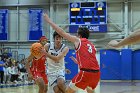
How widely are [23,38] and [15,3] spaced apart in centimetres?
308

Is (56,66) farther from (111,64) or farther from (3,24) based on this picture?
(3,24)

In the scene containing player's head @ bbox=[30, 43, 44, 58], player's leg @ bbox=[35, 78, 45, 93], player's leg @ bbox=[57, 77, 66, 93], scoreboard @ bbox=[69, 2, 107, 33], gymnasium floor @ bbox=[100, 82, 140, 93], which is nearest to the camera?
player's leg @ bbox=[57, 77, 66, 93]

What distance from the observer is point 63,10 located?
26.9 m

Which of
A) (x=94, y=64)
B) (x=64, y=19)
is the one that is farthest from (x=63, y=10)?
(x=94, y=64)

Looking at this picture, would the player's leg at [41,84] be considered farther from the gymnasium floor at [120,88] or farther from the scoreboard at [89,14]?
the scoreboard at [89,14]

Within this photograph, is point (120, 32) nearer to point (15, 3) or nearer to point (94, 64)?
point (15, 3)

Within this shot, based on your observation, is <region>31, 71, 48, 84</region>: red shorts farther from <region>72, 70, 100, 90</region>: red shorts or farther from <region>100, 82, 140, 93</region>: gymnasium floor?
<region>100, 82, 140, 93</region>: gymnasium floor

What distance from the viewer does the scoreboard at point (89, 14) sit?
2425cm

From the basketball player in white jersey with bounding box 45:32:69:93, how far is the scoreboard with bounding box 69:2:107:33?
1720cm

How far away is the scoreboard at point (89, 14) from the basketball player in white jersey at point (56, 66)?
56.4ft

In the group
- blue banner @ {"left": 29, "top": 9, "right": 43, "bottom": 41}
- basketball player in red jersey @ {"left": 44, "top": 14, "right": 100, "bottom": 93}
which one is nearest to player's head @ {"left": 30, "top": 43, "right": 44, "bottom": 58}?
basketball player in red jersey @ {"left": 44, "top": 14, "right": 100, "bottom": 93}

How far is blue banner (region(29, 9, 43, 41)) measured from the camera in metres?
26.4

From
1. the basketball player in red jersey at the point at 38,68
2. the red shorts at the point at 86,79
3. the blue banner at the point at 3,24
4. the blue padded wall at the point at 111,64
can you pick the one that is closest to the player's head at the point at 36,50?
the basketball player in red jersey at the point at 38,68

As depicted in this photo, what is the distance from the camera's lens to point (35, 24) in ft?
86.9
